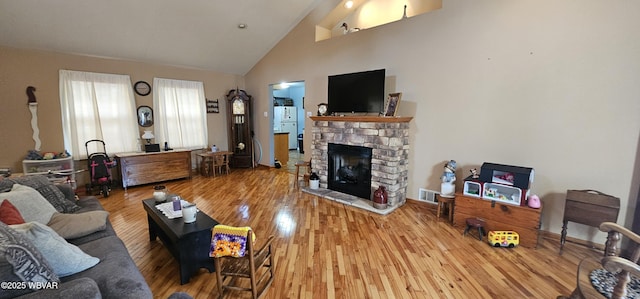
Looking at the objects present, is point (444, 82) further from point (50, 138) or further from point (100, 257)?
point (50, 138)

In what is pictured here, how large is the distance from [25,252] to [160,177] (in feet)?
14.0

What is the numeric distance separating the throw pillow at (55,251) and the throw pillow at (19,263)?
0.10 meters

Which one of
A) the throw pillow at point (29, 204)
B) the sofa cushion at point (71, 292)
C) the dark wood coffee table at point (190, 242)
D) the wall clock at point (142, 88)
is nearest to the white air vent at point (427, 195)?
the dark wood coffee table at point (190, 242)

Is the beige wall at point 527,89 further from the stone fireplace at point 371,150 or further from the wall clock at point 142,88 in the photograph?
the wall clock at point 142,88

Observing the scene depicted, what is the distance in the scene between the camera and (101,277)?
56.7 inches

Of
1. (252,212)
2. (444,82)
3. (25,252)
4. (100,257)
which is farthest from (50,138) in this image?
(444,82)

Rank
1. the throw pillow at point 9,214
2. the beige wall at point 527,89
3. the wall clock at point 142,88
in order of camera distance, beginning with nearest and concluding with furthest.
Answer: the throw pillow at point 9,214
the beige wall at point 527,89
the wall clock at point 142,88

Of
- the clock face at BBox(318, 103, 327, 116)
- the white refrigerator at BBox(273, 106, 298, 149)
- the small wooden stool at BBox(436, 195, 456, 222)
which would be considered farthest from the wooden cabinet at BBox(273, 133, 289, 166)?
the small wooden stool at BBox(436, 195, 456, 222)

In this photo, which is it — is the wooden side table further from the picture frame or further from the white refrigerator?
the white refrigerator

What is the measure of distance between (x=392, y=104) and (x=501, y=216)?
1.84m

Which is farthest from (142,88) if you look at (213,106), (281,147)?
(281,147)

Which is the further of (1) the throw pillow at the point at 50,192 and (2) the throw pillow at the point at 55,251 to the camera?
(1) the throw pillow at the point at 50,192

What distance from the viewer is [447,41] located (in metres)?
3.40

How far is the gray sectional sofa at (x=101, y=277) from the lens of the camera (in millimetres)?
1117
